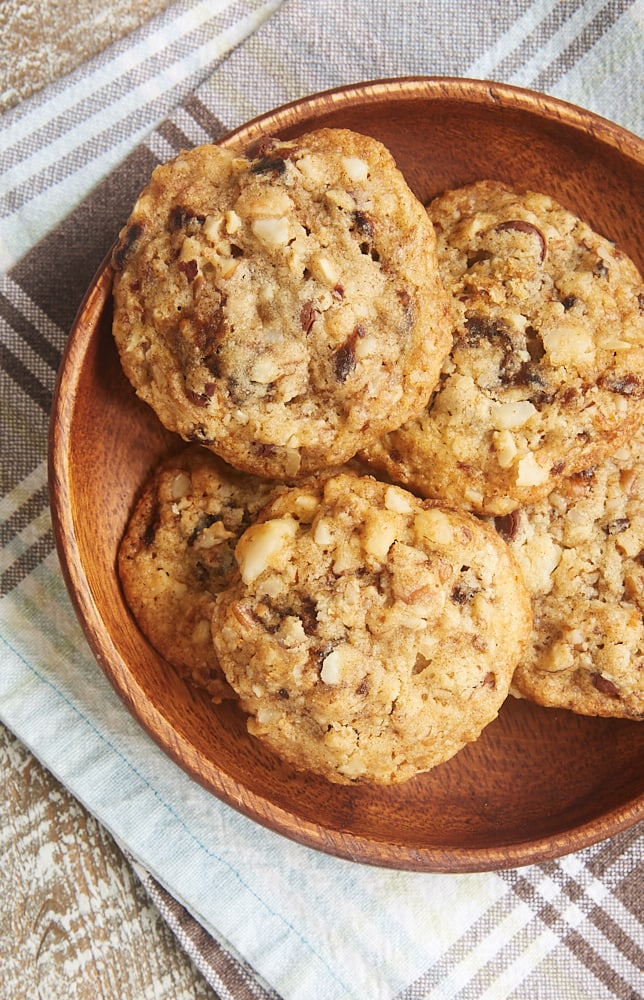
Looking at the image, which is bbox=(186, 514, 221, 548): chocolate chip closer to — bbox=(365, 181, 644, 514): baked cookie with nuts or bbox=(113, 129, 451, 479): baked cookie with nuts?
bbox=(113, 129, 451, 479): baked cookie with nuts

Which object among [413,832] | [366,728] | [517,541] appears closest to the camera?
[366,728]

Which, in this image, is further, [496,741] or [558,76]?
[558,76]

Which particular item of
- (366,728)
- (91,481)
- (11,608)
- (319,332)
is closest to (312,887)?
(366,728)

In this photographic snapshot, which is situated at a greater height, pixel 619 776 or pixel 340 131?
pixel 340 131

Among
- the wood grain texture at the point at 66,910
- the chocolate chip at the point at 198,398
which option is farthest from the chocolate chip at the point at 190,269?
the wood grain texture at the point at 66,910

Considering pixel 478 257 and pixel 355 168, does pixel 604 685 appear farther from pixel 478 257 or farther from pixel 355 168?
pixel 355 168

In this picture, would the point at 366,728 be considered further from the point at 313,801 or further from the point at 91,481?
the point at 91,481

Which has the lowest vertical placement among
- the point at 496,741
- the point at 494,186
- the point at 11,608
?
the point at 11,608
